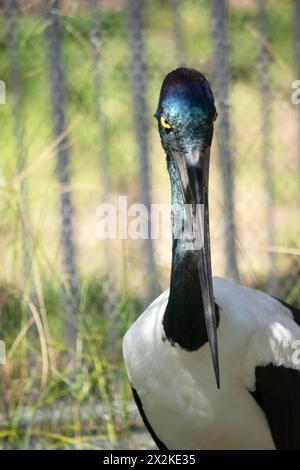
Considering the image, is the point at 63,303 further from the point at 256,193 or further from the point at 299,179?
the point at 256,193

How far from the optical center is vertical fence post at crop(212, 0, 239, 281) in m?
4.71

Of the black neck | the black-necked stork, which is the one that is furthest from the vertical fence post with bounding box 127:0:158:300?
the black neck

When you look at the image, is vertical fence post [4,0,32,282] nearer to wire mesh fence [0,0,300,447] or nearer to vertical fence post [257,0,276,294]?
wire mesh fence [0,0,300,447]

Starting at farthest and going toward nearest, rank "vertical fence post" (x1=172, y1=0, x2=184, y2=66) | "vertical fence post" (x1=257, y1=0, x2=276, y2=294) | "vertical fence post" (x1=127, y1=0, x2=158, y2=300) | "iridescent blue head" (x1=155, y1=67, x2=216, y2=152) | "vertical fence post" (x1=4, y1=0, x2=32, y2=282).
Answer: "vertical fence post" (x1=257, y1=0, x2=276, y2=294)
"vertical fence post" (x1=172, y1=0, x2=184, y2=66)
"vertical fence post" (x1=127, y1=0, x2=158, y2=300)
"vertical fence post" (x1=4, y1=0, x2=32, y2=282)
"iridescent blue head" (x1=155, y1=67, x2=216, y2=152)

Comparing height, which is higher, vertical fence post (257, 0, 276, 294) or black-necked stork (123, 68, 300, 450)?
vertical fence post (257, 0, 276, 294)

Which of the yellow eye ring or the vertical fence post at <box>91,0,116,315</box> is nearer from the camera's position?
the yellow eye ring

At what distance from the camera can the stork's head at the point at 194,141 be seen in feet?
9.76

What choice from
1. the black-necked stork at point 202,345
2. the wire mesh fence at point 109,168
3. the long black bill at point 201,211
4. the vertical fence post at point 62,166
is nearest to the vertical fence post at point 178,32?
the wire mesh fence at point 109,168

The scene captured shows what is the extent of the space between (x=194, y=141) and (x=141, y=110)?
181 centimetres

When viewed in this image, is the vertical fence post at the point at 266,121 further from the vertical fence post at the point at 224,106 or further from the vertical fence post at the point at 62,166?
the vertical fence post at the point at 62,166

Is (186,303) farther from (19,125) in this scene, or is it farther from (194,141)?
(19,125)

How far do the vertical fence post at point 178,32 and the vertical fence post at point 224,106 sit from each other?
0.57ft
